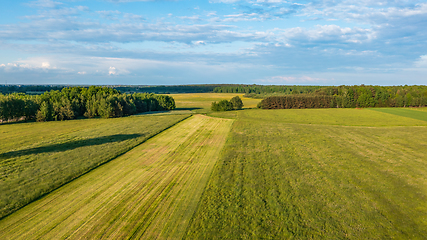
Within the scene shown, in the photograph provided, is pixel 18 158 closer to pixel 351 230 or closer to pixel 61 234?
pixel 61 234

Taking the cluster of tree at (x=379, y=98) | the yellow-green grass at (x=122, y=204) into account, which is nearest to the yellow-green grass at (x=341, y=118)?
the cluster of tree at (x=379, y=98)

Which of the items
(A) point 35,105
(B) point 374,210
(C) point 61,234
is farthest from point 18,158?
(A) point 35,105

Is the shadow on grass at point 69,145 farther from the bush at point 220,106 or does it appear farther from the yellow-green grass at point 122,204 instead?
the bush at point 220,106

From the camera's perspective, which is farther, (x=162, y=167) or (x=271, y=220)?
(x=162, y=167)

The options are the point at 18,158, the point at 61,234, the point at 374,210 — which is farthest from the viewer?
the point at 18,158

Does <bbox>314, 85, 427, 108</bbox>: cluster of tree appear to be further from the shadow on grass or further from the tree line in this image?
the shadow on grass

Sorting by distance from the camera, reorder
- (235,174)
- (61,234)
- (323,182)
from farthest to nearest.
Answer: (235,174) < (323,182) < (61,234)

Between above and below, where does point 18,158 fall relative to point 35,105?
below
